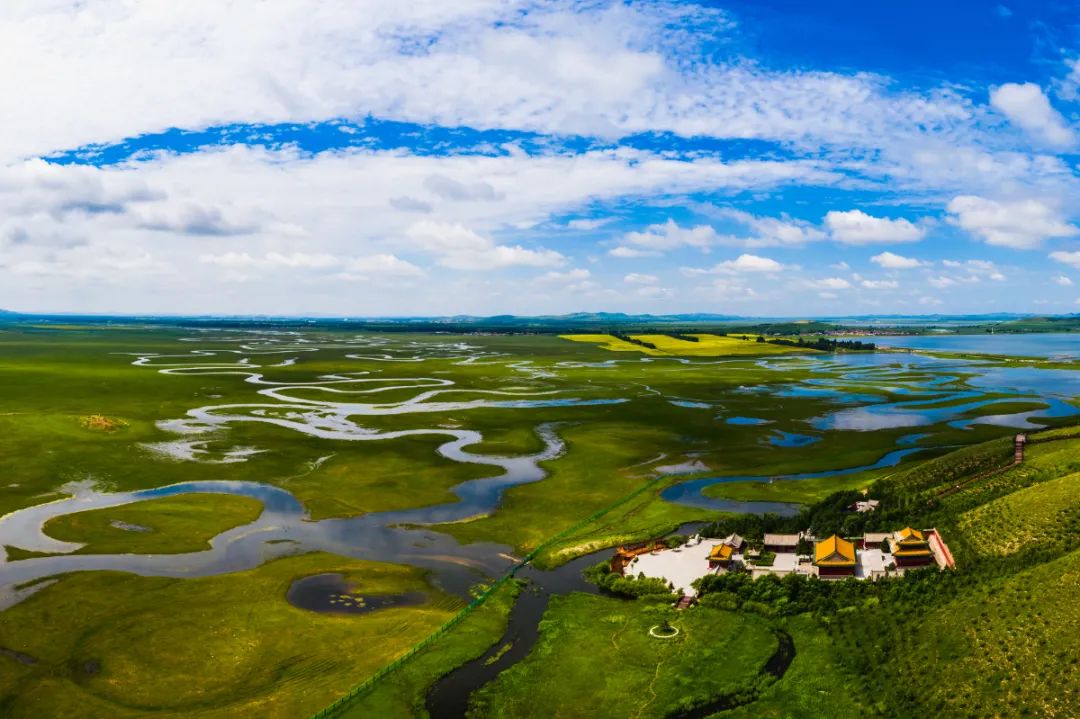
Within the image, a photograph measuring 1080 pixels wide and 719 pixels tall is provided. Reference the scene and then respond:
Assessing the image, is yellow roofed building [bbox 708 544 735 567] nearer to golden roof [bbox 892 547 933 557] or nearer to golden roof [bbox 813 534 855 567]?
golden roof [bbox 813 534 855 567]

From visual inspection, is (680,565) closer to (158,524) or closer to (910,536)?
(910,536)

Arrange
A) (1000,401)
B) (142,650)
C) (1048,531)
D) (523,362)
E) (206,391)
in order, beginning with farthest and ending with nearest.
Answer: (523,362) → (206,391) → (1000,401) → (1048,531) → (142,650)

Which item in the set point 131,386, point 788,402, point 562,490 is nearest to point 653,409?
point 788,402

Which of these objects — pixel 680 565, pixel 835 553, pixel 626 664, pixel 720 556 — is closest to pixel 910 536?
pixel 835 553

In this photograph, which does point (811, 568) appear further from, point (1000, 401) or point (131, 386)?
point (131, 386)

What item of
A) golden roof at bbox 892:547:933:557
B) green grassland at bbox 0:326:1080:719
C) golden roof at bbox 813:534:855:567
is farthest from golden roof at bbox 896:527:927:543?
golden roof at bbox 813:534:855:567

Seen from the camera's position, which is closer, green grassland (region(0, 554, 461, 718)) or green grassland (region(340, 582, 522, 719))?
green grassland (region(340, 582, 522, 719))

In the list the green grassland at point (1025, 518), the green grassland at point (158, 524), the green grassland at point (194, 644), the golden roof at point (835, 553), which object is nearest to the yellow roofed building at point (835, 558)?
the golden roof at point (835, 553)
